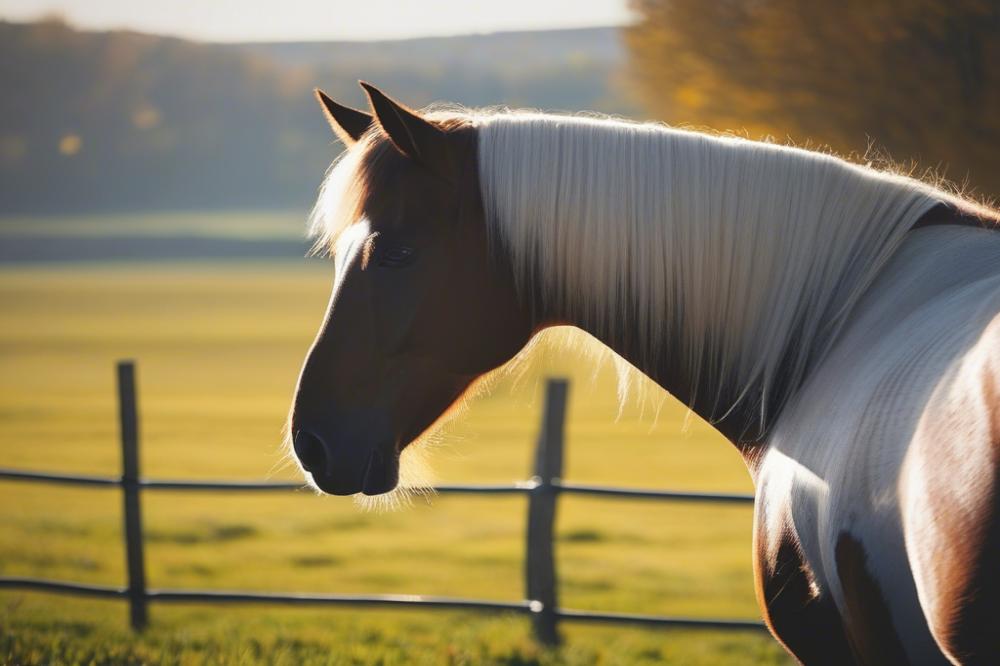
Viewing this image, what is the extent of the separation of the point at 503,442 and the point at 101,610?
380 inches

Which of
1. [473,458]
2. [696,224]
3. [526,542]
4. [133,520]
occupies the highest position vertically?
[696,224]

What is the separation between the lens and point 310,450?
2.46 m

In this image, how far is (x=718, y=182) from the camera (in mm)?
2451

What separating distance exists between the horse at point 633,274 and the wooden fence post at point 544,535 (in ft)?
11.8

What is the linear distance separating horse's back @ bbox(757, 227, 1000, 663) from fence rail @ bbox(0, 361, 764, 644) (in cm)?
345

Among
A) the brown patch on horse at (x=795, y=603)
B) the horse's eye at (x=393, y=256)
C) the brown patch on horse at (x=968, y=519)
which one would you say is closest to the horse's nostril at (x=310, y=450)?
the horse's eye at (x=393, y=256)

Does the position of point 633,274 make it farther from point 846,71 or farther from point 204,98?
point 204,98

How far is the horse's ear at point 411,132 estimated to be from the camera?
2354 mm

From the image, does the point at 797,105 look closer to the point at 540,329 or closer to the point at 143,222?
the point at 540,329

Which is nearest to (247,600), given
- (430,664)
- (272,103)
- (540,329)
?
(430,664)

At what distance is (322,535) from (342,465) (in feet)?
27.6

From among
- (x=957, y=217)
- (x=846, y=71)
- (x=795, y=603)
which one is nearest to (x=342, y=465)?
(x=795, y=603)

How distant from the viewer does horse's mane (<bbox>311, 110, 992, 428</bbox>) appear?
242cm

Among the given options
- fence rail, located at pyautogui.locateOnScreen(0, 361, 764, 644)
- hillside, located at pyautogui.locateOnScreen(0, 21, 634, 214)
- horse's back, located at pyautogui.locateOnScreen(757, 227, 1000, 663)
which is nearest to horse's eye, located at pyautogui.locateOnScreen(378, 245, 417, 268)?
horse's back, located at pyautogui.locateOnScreen(757, 227, 1000, 663)
